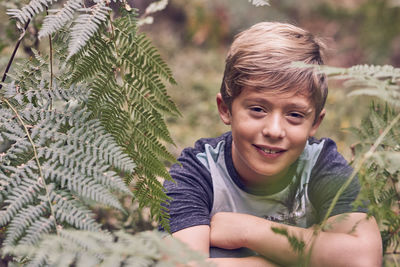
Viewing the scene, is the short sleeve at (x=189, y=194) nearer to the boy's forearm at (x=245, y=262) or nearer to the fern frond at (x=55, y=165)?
the boy's forearm at (x=245, y=262)

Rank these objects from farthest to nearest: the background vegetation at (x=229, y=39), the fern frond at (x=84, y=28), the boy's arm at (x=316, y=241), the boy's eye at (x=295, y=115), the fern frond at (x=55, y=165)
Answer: the background vegetation at (x=229, y=39), the boy's eye at (x=295, y=115), the boy's arm at (x=316, y=241), the fern frond at (x=84, y=28), the fern frond at (x=55, y=165)

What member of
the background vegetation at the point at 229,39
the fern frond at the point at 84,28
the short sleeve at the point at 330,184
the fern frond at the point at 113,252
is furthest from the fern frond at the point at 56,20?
the background vegetation at the point at 229,39

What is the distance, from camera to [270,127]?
2.05 meters

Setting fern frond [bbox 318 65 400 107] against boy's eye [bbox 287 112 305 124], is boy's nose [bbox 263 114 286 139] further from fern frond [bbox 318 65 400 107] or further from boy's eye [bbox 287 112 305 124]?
fern frond [bbox 318 65 400 107]

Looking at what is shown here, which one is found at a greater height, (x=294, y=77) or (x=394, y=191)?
(x=294, y=77)

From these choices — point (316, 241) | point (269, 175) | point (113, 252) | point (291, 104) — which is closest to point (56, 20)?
point (113, 252)

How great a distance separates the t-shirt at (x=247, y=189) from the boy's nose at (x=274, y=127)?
0.38 m

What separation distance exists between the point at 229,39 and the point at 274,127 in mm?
6297

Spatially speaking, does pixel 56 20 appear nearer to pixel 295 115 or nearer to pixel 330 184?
pixel 295 115

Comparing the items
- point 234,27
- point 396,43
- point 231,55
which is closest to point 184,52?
point 234,27

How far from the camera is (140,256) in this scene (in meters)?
1.14

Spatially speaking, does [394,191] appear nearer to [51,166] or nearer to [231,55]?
[231,55]

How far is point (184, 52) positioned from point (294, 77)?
5.39 metres

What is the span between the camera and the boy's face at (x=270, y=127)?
2.08 metres
